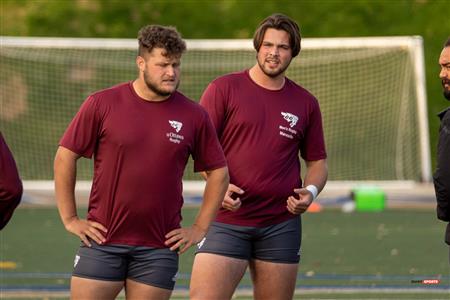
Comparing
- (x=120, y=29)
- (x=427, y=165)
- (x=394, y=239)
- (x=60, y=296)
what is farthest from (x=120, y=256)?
(x=120, y=29)

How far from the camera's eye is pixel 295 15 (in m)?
27.3

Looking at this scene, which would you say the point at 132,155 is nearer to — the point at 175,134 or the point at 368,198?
the point at 175,134

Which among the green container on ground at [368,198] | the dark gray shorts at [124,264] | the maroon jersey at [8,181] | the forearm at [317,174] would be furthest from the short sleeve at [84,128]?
the green container on ground at [368,198]

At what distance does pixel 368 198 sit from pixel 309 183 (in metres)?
12.8

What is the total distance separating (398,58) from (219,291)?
17459mm

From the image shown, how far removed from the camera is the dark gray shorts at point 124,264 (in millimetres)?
6367

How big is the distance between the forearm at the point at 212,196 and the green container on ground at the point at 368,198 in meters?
13.7

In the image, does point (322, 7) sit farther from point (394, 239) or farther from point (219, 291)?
point (219, 291)

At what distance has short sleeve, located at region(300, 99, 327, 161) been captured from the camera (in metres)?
7.73

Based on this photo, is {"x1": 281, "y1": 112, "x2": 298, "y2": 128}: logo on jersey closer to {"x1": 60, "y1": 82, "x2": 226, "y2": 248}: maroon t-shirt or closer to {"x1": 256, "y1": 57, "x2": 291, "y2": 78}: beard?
{"x1": 256, "y1": 57, "x2": 291, "y2": 78}: beard

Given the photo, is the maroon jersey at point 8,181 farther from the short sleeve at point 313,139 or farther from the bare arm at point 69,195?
the short sleeve at point 313,139

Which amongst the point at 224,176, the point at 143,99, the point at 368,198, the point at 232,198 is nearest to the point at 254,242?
the point at 232,198

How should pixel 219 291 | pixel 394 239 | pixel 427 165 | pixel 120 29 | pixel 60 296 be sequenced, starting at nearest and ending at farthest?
pixel 219 291
pixel 60 296
pixel 394 239
pixel 427 165
pixel 120 29

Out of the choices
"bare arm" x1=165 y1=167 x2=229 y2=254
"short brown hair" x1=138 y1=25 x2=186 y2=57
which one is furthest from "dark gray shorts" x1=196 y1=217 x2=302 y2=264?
"short brown hair" x1=138 y1=25 x2=186 y2=57
